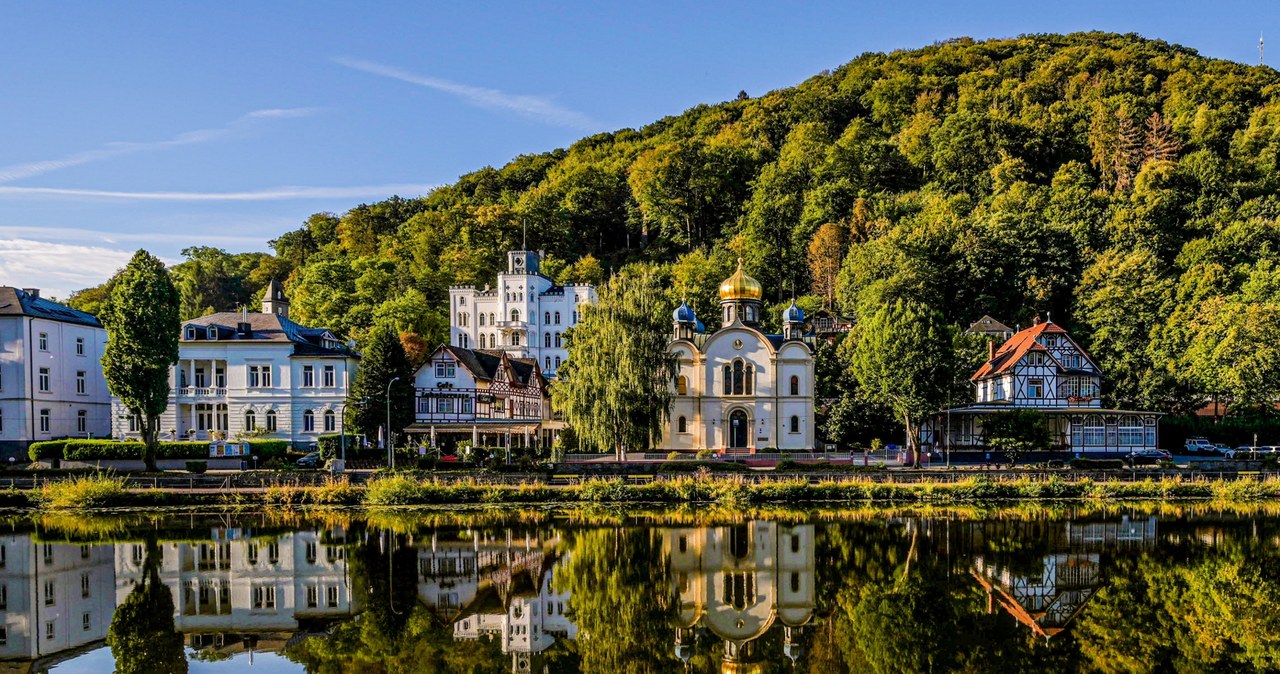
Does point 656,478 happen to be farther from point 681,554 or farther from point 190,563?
point 190,563

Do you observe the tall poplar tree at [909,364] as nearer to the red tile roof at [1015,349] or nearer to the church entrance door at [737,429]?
the church entrance door at [737,429]

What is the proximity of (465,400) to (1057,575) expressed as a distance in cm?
3687

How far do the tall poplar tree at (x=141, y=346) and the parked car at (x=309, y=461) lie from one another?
623 cm

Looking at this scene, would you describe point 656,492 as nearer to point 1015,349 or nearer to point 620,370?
point 620,370

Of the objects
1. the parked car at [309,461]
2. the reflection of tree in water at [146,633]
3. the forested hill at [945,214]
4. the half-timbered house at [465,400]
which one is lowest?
the reflection of tree in water at [146,633]

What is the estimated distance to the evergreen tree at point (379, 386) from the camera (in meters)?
50.6

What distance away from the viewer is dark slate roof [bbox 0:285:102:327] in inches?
1969

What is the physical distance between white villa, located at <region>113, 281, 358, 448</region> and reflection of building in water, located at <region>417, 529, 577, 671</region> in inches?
919

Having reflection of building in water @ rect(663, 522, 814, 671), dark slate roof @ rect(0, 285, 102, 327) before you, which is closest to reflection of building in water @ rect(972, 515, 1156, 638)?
reflection of building in water @ rect(663, 522, 814, 671)

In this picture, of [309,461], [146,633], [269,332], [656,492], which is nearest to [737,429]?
[656,492]

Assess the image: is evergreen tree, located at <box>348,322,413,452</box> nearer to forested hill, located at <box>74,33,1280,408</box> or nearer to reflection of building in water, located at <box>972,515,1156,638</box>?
forested hill, located at <box>74,33,1280,408</box>

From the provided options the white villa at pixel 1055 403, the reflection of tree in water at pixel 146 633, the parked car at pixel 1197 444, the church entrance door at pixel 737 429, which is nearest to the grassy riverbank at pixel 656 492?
the white villa at pixel 1055 403

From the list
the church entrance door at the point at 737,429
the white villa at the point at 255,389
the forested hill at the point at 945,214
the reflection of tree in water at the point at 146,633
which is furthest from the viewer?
the forested hill at the point at 945,214

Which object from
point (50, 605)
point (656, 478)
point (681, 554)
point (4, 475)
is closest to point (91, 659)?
point (50, 605)
